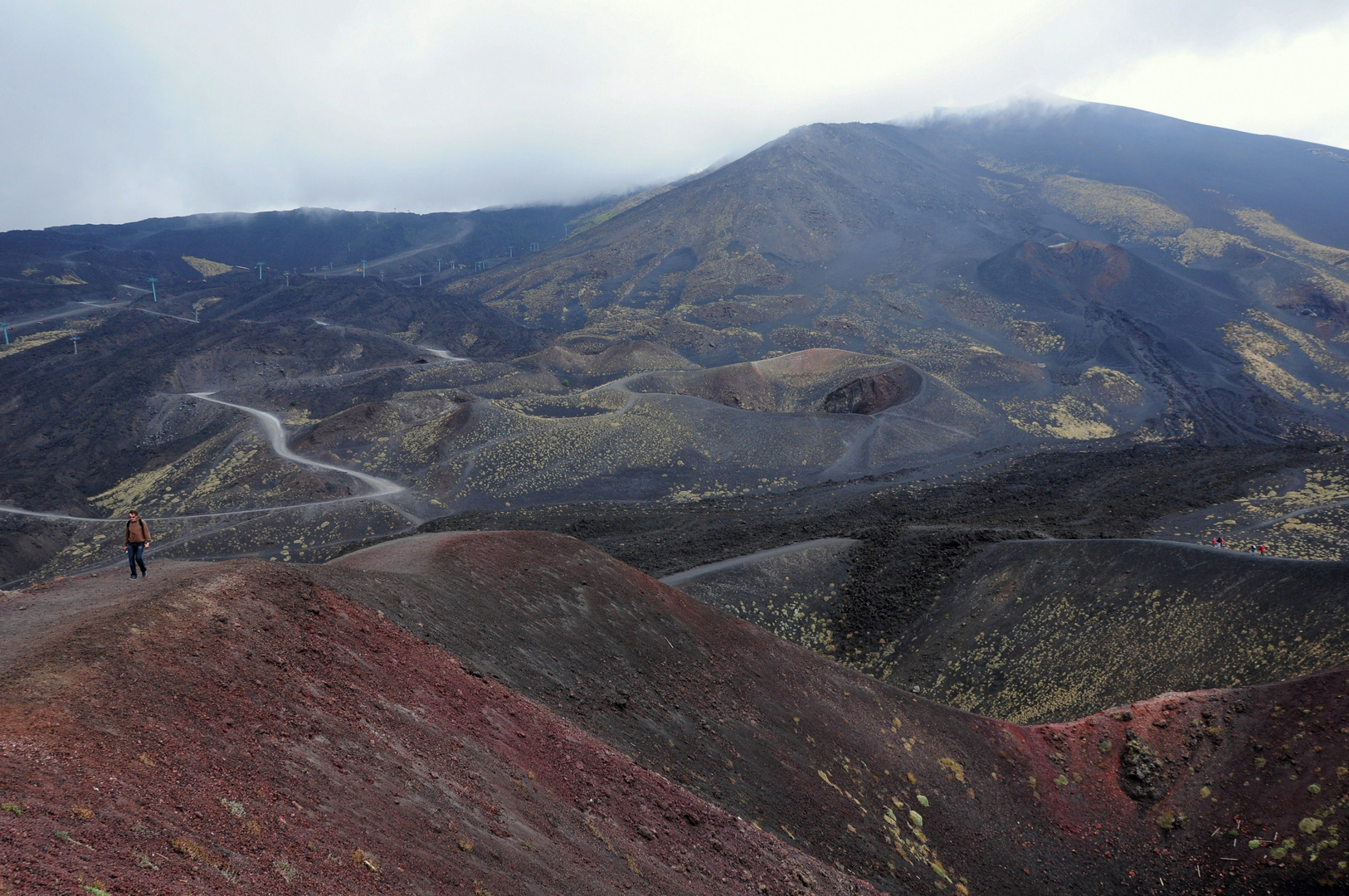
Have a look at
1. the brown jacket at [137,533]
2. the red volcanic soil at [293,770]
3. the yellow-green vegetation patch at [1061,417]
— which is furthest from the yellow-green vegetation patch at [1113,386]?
the brown jacket at [137,533]

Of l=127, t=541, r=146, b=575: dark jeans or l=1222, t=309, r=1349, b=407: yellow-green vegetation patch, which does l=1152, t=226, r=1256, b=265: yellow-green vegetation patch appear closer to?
l=1222, t=309, r=1349, b=407: yellow-green vegetation patch

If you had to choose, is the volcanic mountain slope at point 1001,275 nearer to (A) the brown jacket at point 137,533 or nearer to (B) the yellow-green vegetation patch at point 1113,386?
(B) the yellow-green vegetation patch at point 1113,386

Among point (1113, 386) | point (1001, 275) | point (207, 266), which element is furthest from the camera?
point (207, 266)

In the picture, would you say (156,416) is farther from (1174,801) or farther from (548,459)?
(1174,801)

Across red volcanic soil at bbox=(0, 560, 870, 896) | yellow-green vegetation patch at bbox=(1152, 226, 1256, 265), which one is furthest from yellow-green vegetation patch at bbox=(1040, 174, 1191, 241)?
red volcanic soil at bbox=(0, 560, 870, 896)

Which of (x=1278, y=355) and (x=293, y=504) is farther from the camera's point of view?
(x=1278, y=355)

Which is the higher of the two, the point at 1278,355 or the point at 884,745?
the point at 1278,355

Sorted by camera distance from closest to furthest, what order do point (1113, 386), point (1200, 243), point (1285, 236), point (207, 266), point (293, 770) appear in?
point (293, 770)
point (1113, 386)
point (1285, 236)
point (1200, 243)
point (207, 266)

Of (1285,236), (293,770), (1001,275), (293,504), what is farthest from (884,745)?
(1285,236)

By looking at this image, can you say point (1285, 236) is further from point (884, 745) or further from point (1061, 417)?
point (884, 745)
